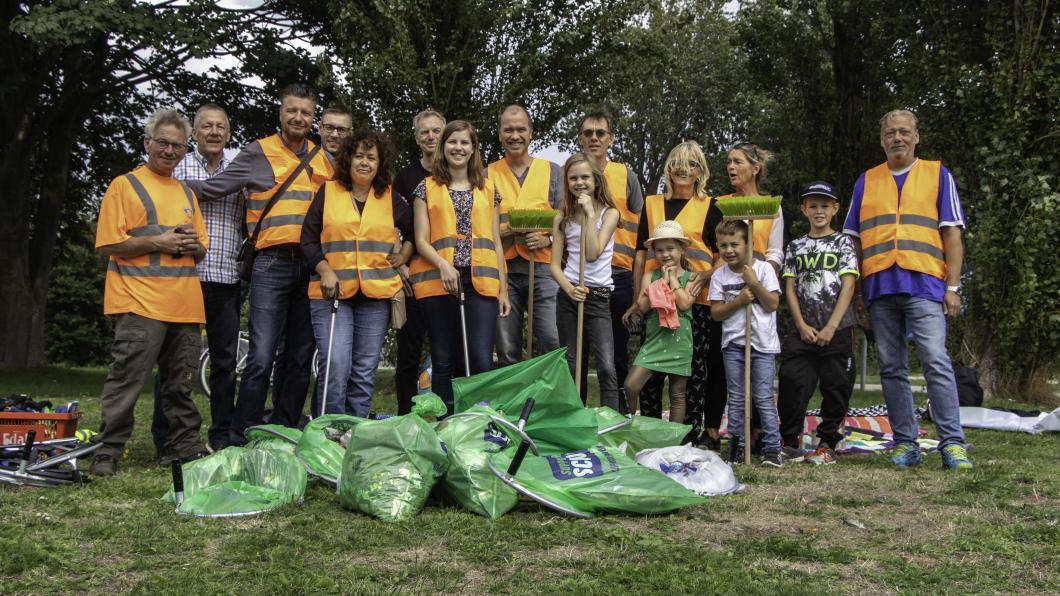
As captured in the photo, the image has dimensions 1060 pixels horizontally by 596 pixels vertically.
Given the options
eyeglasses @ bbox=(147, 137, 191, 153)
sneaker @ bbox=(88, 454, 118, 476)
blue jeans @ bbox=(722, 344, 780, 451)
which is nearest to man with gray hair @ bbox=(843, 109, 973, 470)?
blue jeans @ bbox=(722, 344, 780, 451)

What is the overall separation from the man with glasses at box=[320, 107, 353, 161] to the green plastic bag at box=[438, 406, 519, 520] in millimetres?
2263

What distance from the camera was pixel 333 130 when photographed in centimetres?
555

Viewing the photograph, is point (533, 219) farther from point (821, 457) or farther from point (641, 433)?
point (821, 457)

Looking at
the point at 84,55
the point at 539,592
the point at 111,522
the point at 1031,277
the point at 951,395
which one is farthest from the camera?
the point at 84,55

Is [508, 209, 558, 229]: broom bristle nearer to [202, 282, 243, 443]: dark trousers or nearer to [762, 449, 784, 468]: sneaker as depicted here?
[202, 282, 243, 443]: dark trousers

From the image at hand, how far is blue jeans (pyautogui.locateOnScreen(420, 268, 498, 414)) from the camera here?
504 centimetres

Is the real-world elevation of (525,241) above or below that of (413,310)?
above

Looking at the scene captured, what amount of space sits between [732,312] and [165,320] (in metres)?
3.15

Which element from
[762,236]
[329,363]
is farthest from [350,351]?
[762,236]

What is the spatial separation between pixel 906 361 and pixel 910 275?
519 millimetres

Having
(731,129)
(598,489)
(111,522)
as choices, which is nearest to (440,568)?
(598,489)

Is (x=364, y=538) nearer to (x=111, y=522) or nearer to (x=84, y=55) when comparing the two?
(x=111, y=522)

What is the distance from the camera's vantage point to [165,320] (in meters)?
4.77

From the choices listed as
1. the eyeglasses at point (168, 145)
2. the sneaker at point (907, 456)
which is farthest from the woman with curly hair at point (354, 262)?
the sneaker at point (907, 456)
